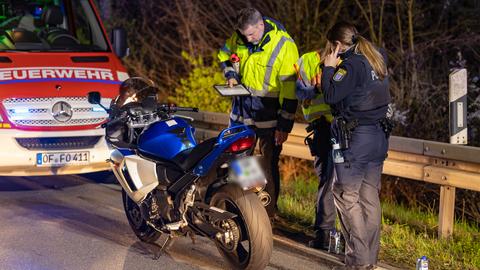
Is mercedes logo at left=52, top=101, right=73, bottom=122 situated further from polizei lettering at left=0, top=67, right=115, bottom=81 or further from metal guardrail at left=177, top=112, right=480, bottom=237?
metal guardrail at left=177, top=112, right=480, bottom=237

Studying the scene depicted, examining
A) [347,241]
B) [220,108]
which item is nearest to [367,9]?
[220,108]

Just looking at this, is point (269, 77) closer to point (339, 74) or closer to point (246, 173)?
point (339, 74)

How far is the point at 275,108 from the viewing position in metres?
7.60

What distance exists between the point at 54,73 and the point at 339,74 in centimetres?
410

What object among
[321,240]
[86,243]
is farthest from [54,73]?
[321,240]

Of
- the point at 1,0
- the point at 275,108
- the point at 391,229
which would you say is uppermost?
the point at 1,0

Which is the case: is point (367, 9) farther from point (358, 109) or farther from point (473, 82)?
point (358, 109)

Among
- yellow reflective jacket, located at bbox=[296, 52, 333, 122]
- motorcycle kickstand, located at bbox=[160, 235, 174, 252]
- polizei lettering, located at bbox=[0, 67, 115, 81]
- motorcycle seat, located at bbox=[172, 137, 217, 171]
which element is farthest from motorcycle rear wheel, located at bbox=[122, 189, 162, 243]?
polizei lettering, located at bbox=[0, 67, 115, 81]

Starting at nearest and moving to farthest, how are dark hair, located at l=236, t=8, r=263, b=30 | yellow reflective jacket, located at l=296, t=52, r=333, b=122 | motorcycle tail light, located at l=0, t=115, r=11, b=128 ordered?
yellow reflective jacket, located at l=296, t=52, r=333, b=122 → dark hair, located at l=236, t=8, r=263, b=30 → motorcycle tail light, located at l=0, t=115, r=11, b=128

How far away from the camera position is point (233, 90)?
7406 mm

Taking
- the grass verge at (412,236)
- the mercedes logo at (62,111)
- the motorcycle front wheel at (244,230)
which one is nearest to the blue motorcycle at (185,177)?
the motorcycle front wheel at (244,230)

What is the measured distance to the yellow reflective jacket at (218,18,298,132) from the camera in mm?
7383

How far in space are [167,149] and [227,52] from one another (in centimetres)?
174

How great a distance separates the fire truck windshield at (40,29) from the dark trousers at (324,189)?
3.79 meters
